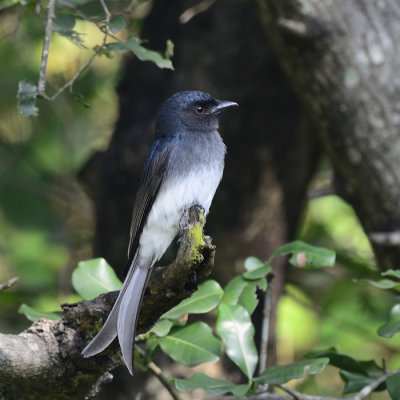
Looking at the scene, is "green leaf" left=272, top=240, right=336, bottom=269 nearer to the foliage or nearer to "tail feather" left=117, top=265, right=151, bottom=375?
the foliage

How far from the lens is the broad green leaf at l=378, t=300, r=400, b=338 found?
274 cm

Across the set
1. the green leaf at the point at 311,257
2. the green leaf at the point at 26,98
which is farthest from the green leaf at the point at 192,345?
the green leaf at the point at 26,98

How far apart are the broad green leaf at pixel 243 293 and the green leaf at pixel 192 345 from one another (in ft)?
0.55

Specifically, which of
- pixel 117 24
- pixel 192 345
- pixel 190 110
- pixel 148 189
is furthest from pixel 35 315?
pixel 190 110

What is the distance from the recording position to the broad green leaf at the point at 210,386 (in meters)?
2.64

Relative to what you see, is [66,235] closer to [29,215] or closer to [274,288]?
[29,215]

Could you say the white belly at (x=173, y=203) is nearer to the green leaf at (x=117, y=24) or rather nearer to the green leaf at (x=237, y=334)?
the green leaf at (x=237, y=334)

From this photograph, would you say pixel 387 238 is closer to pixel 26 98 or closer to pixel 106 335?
pixel 106 335

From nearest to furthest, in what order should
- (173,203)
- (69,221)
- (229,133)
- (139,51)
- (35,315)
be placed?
(35,315), (139,51), (173,203), (229,133), (69,221)

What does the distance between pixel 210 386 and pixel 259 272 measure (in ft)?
1.84

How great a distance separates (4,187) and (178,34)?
2.34 meters

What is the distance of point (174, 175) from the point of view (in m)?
3.59

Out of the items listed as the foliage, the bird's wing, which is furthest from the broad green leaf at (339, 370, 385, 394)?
the bird's wing

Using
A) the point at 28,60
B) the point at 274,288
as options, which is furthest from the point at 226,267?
the point at 28,60
